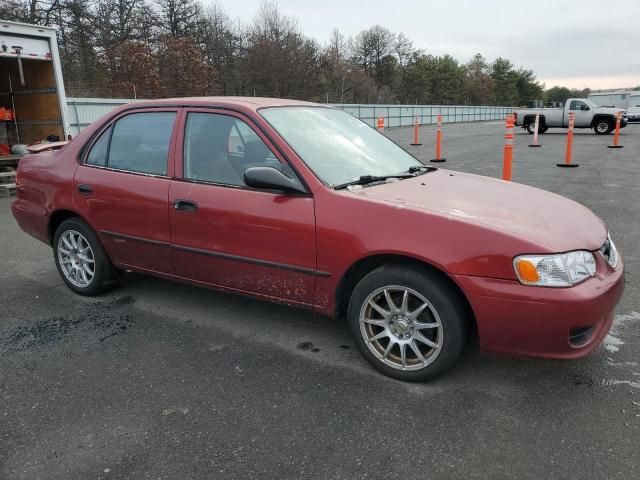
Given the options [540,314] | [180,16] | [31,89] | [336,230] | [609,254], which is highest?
[180,16]

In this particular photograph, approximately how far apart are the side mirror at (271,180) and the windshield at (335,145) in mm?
189

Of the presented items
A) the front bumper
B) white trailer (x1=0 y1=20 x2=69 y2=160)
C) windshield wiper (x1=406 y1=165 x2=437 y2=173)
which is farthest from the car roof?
white trailer (x1=0 y1=20 x2=69 y2=160)

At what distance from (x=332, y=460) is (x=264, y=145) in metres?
1.98

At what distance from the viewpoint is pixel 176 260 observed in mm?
3775

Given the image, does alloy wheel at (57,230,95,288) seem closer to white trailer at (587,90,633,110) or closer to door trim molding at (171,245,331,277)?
door trim molding at (171,245,331,277)

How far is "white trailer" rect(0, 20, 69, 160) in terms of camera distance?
9609 millimetres

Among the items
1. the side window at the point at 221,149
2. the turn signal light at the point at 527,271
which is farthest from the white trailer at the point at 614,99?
the turn signal light at the point at 527,271

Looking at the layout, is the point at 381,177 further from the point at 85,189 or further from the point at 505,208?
the point at 85,189

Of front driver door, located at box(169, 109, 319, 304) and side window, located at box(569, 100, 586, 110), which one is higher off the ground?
side window, located at box(569, 100, 586, 110)

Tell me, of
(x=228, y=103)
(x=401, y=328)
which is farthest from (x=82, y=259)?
(x=401, y=328)

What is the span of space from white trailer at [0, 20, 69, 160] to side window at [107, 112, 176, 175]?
6.96 meters

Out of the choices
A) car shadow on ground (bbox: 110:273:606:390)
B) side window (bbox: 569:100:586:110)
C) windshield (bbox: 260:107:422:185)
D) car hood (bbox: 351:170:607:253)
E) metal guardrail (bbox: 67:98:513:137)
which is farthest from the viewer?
side window (bbox: 569:100:586:110)

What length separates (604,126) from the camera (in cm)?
2358

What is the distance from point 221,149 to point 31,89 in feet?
31.5
